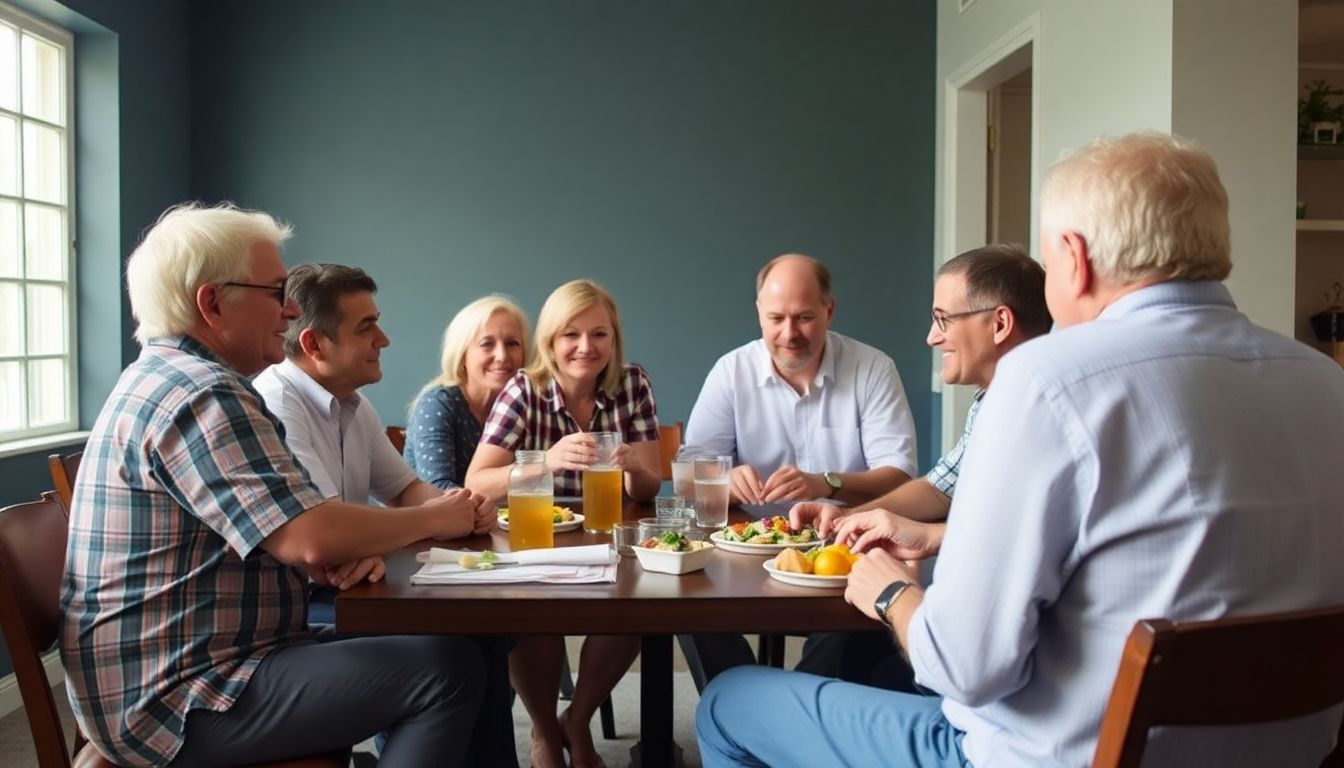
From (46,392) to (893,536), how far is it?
325 centimetres

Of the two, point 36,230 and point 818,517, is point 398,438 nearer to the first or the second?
point 36,230

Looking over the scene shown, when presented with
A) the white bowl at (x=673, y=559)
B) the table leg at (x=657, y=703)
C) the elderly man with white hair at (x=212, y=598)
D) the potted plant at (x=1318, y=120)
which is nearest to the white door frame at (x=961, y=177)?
the potted plant at (x=1318, y=120)

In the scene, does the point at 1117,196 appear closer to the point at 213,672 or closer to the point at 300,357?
the point at 213,672

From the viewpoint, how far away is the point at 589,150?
4973mm

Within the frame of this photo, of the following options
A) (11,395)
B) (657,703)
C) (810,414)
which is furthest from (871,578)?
(11,395)

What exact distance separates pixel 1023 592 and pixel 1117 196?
454 mm

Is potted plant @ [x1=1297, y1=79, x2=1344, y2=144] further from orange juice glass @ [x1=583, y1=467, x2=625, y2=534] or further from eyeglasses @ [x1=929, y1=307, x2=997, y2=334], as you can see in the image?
orange juice glass @ [x1=583, y1=467, x2=625, y2=534]

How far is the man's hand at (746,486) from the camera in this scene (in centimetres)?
247

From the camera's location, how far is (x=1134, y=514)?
3.86ft

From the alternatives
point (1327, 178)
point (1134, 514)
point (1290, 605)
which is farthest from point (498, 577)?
point (1327, 178)

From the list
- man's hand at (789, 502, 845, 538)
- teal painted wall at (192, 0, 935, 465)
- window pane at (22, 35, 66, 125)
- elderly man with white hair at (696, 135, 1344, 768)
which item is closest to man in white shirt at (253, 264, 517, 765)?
man's hand at (789, 502, 845, 538)

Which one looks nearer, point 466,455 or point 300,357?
point 300,357

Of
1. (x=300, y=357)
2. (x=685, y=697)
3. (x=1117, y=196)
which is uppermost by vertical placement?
(x=1117, y=196)

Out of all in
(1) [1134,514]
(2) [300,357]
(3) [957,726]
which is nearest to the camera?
(1) [1134,514]
